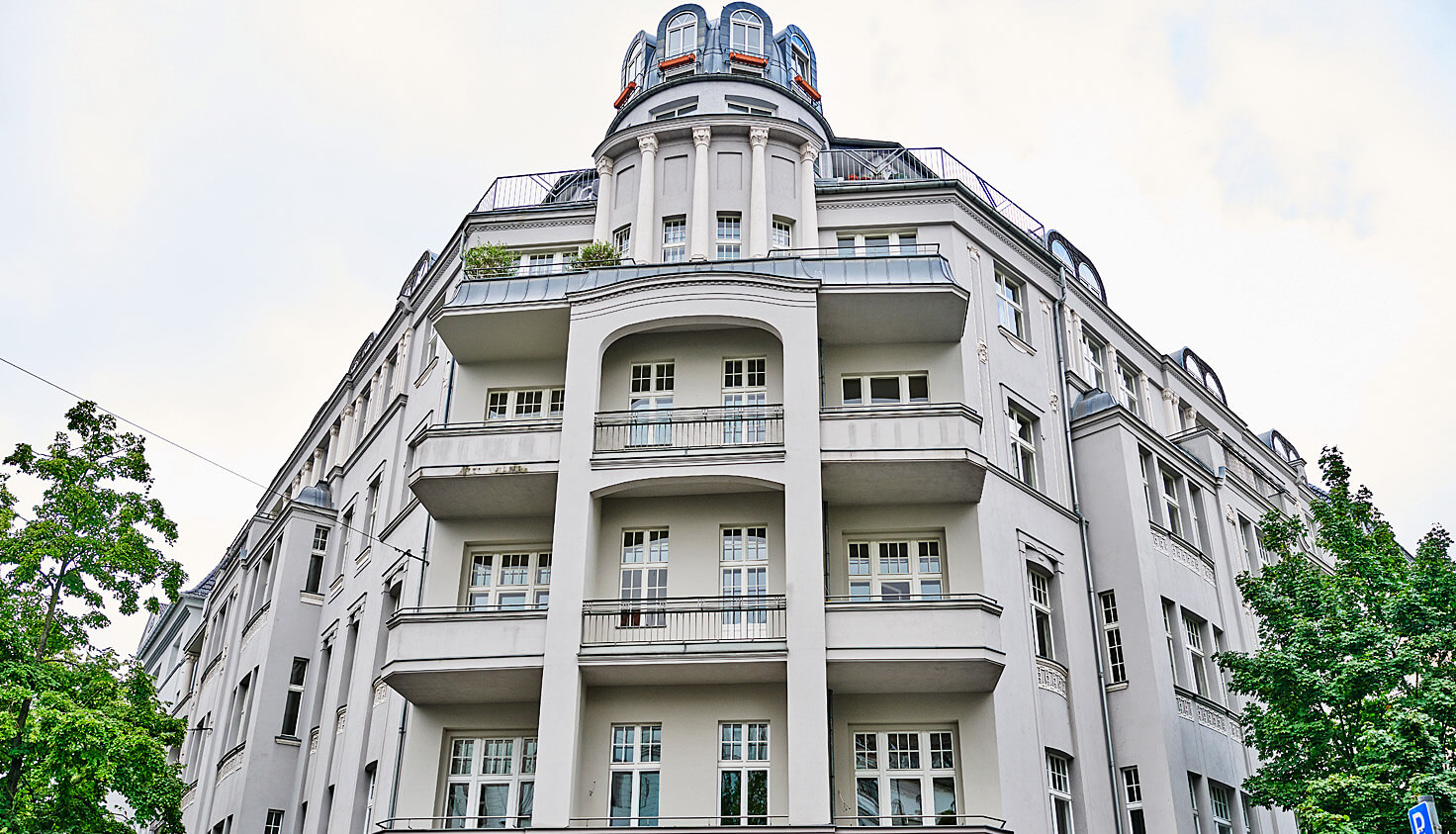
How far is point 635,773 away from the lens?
20703 millimetres

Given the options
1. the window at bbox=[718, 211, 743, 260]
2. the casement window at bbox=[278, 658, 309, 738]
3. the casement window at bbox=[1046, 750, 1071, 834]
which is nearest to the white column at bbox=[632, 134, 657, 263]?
the window at bbox=[718, 211, 743, 260]

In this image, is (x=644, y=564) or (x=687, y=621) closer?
(x=687, y=621)

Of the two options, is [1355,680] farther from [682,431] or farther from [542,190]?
[542,190]

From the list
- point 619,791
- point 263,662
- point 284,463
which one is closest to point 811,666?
point 619,791

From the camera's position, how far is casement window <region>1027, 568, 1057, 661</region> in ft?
77.5

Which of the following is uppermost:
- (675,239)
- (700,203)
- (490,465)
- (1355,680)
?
(700,203)

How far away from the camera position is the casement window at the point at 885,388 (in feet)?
79.9

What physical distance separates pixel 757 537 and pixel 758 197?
8.09 metres

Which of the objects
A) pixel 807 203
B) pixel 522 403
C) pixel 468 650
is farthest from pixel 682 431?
pixel 807 203

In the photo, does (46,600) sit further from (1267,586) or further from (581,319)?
(1267,586)

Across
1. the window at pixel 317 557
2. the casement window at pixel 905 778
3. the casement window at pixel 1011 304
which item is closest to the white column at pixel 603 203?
the casement window at pixel 1011 304

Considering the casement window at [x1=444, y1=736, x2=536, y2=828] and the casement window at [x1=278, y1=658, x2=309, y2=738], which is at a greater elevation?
the casement window at [x1=278, y1=658, x2=309, y2=738]

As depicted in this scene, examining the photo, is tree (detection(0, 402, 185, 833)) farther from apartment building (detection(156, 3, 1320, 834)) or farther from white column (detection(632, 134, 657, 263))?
white column (detection(632, 134, 657, 263))

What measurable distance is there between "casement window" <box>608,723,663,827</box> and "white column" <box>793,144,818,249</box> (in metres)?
10.9
